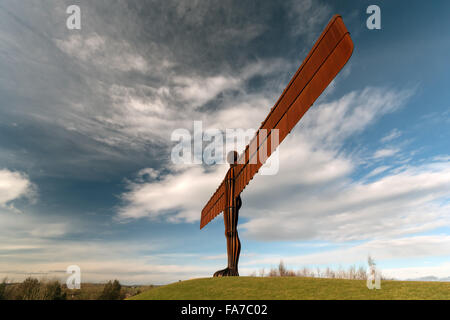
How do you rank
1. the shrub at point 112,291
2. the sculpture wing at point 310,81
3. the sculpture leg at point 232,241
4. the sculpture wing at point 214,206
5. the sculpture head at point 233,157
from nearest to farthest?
the sculpture wing at point 310,81 → the sculpture leg at point 232,241 → the sculpture head at point 233,157 → the sculpture wing at point 214,206 → the shrub at point 112,291

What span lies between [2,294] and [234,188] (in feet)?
52.2

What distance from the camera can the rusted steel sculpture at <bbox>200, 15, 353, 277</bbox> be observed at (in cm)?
754

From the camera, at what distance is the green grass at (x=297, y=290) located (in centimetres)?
792

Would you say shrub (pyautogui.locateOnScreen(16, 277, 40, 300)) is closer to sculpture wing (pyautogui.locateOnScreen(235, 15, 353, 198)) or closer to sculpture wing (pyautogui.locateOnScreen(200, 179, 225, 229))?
sculpture wing (pyautogui.locateOnScreen(200, 179, 225, 229))

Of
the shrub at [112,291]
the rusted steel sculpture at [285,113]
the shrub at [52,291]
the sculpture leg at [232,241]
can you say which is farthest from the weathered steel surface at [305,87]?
the shrub at [52,291]

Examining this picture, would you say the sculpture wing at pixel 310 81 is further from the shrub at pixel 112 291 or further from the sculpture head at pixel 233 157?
the shrub at pixel 112 291

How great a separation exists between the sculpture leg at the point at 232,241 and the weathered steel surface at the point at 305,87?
187 centimetres

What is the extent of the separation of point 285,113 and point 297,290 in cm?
619

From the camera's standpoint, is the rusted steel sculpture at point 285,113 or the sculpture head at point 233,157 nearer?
the rusted steel sculpture at point 285,113

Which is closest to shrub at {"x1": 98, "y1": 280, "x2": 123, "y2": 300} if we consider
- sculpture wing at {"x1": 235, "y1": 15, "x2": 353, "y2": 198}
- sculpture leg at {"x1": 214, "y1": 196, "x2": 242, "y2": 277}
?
sculpture leg at {"x1": 214, "y1": 196, "x2": 242, "y2": 277}

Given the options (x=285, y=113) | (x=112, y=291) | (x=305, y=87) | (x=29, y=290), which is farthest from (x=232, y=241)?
(x=29, y=290)
